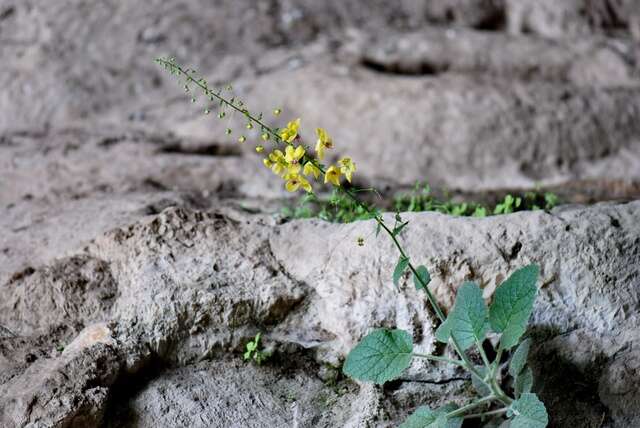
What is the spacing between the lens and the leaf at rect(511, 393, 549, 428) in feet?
5.95

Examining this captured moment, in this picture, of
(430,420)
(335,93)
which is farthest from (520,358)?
(335,93)

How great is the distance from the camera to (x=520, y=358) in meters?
2.00

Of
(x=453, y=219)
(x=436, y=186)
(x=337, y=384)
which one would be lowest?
(x=436, y=186)

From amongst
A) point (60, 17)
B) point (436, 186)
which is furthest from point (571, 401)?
point (60, 17)

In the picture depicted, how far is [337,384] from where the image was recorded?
7.41ft

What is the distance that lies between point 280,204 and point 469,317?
135 centimetres

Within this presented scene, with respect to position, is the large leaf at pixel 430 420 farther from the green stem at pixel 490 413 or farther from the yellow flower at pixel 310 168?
the yellow flower at pixel 310 168

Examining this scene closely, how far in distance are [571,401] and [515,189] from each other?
1.68m

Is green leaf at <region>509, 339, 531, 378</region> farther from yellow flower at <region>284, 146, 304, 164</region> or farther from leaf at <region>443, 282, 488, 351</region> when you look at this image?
yellow flower at <region>284, 146, 304, 164</region>

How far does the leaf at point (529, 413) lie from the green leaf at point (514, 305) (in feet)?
0.46

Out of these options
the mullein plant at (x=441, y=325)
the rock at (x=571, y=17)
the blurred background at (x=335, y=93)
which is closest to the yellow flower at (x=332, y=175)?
the mullein plant at (x=441, y=325)

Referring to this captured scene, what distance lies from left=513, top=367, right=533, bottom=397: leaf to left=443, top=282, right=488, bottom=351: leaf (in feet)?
0.50

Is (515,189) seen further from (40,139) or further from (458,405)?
(40,139)

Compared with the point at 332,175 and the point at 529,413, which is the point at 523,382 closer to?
the point at 529,413
